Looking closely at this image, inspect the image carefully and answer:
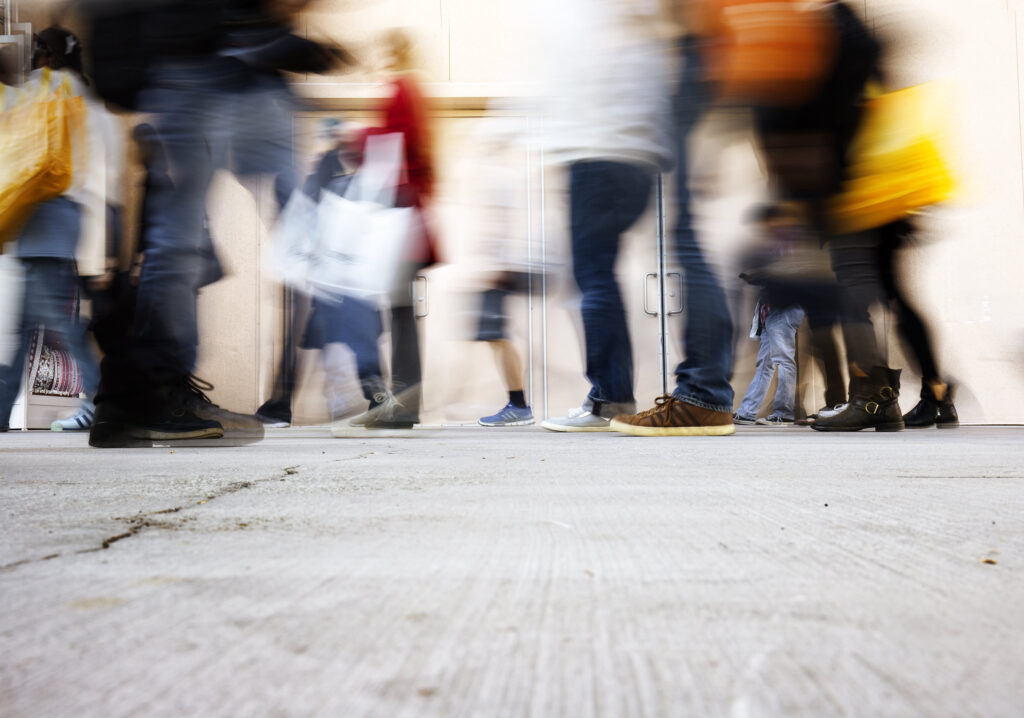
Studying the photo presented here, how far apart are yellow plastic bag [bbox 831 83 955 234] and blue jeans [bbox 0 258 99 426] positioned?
3.15 meters

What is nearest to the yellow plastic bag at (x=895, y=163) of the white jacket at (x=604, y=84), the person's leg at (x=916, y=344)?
the person's leg at (x=916, y=344)

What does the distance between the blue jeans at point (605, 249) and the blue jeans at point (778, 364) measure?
2.01 metres

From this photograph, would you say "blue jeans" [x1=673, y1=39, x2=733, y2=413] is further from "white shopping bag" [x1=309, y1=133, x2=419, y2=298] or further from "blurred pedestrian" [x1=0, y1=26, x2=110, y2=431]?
"blurred pedestrian" [x1=0, y1=26, x2=110, y2=431]

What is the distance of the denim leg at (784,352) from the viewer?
16.8 feet

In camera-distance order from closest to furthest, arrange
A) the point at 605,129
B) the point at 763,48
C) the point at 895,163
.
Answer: the point at 763,48, the point at 605,129, the point at 895,163

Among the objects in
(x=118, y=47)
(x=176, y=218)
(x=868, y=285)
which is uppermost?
(x=118, y=47)

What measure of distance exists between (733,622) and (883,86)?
3.22 metres

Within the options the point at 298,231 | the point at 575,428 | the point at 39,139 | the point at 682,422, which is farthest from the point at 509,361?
the point at 39,139

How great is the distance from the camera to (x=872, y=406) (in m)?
3.36

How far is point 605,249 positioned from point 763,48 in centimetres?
84

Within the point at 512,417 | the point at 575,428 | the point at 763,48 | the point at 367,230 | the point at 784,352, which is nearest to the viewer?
the point at 763,48

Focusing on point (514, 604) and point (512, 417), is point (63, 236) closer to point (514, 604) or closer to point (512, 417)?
point (512, 417)

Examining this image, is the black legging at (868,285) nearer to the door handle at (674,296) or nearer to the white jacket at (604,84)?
the white jacket at (604,84)

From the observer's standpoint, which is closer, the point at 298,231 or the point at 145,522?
the point at 145,522
